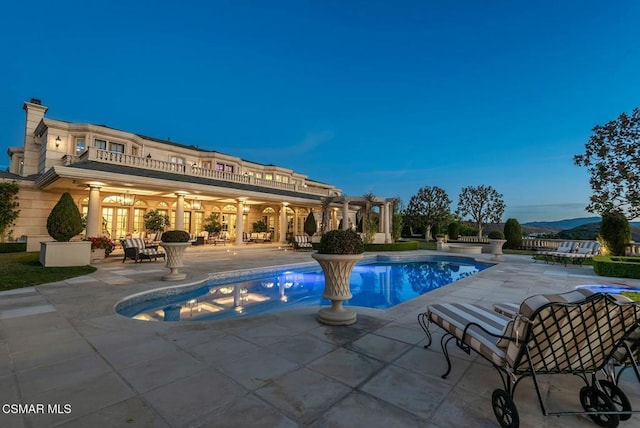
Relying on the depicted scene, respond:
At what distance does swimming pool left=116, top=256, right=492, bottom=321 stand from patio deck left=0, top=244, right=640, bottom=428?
1.61m

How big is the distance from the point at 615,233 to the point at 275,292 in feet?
53.7

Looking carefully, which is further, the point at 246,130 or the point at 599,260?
the point at 246,130

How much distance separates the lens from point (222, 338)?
386 cm

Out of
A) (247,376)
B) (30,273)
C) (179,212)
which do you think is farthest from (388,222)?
(247,376)

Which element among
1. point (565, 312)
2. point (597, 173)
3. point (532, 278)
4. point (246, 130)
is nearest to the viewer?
point (565, 312)

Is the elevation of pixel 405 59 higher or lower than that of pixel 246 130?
lower

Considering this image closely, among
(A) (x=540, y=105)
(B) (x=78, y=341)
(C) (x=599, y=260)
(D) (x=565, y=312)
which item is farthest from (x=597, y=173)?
(B) (x=78, y=341)

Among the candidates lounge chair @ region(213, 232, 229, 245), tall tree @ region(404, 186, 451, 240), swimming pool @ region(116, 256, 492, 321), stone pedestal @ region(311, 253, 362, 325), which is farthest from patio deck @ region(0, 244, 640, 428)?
tall tree @ region(404, 186, 451, 240)

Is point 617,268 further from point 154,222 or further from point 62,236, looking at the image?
point 154,222

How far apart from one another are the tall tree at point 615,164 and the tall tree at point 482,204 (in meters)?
20.4

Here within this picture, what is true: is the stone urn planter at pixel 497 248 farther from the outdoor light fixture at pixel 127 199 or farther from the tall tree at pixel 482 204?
the outdoor light fixture at pixel 127 199

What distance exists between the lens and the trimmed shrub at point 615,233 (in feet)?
42.2

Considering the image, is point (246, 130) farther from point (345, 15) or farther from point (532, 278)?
point (532, 278)

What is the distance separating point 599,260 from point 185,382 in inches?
555
